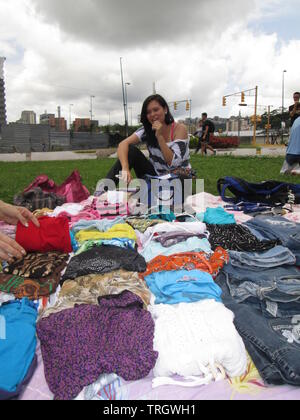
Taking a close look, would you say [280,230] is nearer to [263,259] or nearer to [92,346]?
[263,259]

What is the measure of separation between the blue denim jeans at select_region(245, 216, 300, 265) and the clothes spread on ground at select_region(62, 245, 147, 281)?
1004mm

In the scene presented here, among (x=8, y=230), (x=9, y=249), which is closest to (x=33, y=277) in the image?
(x=9, y=249)

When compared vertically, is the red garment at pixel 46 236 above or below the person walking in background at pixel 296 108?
below

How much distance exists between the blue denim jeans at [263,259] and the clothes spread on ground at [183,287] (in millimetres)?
286

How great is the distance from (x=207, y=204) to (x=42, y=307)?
2580mm

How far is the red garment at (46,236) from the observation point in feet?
6.75

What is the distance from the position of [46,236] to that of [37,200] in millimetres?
1583

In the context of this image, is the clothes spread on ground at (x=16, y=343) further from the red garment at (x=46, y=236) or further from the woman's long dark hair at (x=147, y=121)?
the woman's long dark hair at (x=147, y=121)

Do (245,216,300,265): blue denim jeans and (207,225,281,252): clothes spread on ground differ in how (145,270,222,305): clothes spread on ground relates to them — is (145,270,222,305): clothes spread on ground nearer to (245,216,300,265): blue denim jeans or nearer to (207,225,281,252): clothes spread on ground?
(207,225,281,252): clothes spread on ground

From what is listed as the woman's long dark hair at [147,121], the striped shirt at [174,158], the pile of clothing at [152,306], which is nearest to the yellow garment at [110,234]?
the pile of clothing at [152,306]

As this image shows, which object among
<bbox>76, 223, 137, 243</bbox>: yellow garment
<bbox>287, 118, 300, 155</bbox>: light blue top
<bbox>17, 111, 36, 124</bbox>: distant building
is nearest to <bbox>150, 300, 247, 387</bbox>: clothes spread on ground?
<bbox>76, 223, 137, 243</bbox>: yellow garment

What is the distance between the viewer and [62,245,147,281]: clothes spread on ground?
5.84 ft

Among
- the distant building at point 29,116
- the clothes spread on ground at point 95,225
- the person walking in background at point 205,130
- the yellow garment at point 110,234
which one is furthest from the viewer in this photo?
the distant building at point 29,116

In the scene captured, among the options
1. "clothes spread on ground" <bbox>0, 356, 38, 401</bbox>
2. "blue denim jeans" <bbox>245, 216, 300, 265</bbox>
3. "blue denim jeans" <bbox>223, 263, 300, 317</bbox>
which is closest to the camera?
"clothes spread on ground" <bbox>0, 356, 38, 401</bbox>
